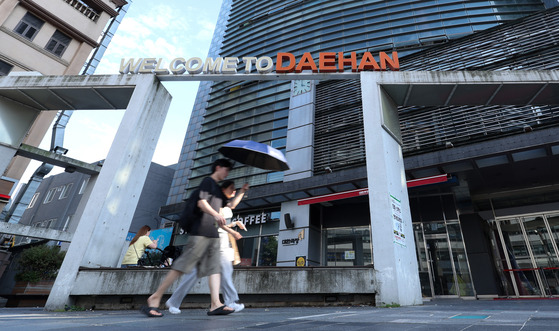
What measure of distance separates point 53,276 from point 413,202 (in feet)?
53.9

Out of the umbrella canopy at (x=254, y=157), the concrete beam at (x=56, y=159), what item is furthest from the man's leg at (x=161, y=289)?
the concrete beam at (x=56, y=159)

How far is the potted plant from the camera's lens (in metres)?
11.0

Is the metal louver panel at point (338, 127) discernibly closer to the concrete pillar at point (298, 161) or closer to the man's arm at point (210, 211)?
the concrete pillar at point (298, 161)

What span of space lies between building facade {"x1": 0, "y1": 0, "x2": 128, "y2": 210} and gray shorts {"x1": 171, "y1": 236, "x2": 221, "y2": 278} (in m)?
18.4

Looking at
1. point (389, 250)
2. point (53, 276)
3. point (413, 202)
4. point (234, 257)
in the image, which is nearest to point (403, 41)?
point (413, 202)

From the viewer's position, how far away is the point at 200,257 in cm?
343

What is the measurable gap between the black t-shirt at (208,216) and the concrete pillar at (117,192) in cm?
520

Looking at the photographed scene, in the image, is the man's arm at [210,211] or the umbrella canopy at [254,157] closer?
the man's arm at [210,211]

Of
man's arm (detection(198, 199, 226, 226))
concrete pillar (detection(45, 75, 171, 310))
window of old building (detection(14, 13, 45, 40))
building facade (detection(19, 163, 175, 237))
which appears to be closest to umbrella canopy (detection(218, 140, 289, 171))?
man's arm (detection(198, 199, 226, 226))

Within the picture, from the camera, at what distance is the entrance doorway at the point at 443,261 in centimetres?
1210

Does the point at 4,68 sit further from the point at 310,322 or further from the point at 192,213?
the point at 310,322

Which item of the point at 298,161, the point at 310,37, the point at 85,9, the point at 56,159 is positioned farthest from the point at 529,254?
the point at 85,9

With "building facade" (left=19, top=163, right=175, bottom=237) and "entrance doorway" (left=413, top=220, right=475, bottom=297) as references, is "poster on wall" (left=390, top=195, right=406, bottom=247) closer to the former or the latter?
"entrance doorway" (left=413, top=220, right=475, bottom=297)

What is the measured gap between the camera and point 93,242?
7.02 meters
